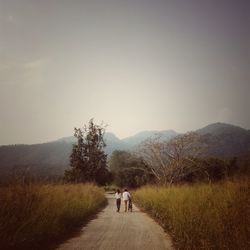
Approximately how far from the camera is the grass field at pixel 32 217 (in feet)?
29.3

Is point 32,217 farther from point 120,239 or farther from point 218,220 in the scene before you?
point 218,220

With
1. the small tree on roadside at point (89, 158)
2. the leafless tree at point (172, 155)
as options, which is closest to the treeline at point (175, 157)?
the leafless tree at point (172, 155)

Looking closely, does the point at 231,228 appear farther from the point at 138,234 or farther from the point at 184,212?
the point at 138,234

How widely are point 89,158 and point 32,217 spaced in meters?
43.2

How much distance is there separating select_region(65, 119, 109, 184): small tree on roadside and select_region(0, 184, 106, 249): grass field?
37.6 meters

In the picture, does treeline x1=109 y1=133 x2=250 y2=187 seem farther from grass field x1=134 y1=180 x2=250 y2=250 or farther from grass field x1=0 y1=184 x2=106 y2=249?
grass field x1=134 y1=180 x2=250 y2=250

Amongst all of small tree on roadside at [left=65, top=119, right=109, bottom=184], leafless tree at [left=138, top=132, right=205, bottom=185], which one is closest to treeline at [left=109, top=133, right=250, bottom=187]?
leafless tree at [left=138, top=132, right=205, bottom=185]

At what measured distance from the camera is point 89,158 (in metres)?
53.4

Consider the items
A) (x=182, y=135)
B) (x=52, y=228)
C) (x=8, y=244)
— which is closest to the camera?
(x=8, y=244)

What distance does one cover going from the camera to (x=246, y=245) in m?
6.47

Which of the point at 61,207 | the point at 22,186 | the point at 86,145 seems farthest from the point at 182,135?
the point at 22,186

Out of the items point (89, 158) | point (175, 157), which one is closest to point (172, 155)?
point (175, 157)

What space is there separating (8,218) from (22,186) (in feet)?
10.3

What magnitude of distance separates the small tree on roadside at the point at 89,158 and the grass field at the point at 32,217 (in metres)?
37.6
